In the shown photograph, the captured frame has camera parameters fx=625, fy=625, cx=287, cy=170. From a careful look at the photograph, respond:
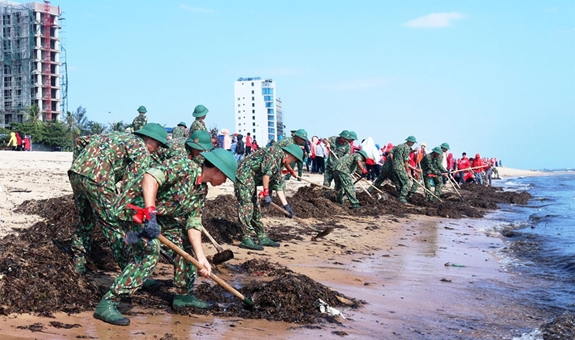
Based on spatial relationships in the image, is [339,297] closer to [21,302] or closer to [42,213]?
[21,302]

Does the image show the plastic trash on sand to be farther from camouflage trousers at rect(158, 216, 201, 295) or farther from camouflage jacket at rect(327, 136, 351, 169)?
camouflage jacket at rect(327, 136, 351, 169)

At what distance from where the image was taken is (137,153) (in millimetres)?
5934

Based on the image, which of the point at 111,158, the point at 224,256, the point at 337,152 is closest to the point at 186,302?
the point at 224,256

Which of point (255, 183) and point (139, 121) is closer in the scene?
point (255, 183)

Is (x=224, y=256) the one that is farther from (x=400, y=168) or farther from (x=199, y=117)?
(x=400, y=168)

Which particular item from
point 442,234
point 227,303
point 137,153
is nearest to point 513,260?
point 442,234

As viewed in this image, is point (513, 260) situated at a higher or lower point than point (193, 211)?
lower

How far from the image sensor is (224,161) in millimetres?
4832

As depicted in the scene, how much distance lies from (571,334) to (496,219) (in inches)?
483

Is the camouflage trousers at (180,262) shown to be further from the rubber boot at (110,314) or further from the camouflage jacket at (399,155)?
the camouflage jacket at (399,155)

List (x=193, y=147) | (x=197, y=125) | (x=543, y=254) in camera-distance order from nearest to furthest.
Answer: (x=193, y=147), (x=543, y=254), (x=197, y=125)

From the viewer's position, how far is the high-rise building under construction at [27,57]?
272 ft

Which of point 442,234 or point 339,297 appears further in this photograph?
point 442,234

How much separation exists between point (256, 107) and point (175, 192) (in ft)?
257
